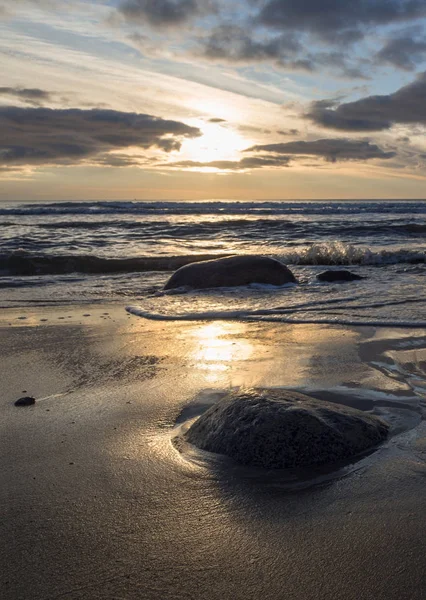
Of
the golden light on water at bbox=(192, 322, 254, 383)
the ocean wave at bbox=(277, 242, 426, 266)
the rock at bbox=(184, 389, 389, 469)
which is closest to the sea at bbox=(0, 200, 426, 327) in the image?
the ocean wave at bbox=(277, 242, 426, 266)

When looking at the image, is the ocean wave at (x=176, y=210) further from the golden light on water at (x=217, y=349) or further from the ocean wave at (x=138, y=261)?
the golden light on water at (x=217, y=349)

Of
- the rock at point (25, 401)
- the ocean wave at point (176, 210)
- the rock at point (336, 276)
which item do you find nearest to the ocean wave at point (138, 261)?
the rock at point (336, 276)

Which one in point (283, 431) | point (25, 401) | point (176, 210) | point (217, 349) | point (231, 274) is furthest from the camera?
point (176, 210)

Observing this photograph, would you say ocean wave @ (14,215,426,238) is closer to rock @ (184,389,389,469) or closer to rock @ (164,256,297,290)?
rock @ (164,256,297,290)

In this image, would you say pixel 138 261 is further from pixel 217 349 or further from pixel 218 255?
pixel 217 349

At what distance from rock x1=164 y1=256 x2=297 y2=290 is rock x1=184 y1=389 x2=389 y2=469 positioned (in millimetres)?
5962

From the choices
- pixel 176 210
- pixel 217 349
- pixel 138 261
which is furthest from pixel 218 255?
pixel 176 210

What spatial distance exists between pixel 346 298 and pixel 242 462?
549 cm

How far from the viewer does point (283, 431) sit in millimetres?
3012

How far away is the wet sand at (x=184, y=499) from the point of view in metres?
2.04

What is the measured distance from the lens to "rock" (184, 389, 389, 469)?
296 cm

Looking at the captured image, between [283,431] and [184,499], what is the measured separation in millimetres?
672

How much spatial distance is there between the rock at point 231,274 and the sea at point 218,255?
21 centimetres

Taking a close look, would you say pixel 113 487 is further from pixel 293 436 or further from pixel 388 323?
pixel 388 323
